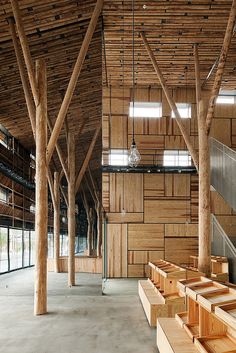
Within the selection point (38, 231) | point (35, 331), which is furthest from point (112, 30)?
point (35, 331)

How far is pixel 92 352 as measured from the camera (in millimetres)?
5219

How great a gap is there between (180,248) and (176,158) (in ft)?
11.0

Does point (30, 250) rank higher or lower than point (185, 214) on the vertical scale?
lower

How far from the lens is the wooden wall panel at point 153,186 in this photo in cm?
1447

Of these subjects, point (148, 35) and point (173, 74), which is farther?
point (173, 74)

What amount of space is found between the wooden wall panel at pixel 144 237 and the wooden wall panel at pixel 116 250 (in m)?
0.26

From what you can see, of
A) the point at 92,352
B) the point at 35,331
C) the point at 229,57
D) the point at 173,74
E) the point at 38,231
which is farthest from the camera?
the point at 173,74

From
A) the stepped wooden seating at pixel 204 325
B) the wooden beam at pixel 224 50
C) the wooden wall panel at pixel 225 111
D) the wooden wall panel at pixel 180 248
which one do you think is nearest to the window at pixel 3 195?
the wooden wall panel at pixel 180 248

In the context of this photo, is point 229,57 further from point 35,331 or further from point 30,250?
point 30,250

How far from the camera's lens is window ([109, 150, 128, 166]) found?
14602mm

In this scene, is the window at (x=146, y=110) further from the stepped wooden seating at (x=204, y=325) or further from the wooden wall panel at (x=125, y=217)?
the stepped wooden seating at (x=204, y=325)

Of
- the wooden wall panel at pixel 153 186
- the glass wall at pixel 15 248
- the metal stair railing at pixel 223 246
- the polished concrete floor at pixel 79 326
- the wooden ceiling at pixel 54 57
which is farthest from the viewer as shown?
the glass wall at pixel 15 248

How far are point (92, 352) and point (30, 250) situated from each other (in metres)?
17.9

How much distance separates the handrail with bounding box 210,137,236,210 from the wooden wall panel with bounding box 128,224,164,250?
9.85ft
